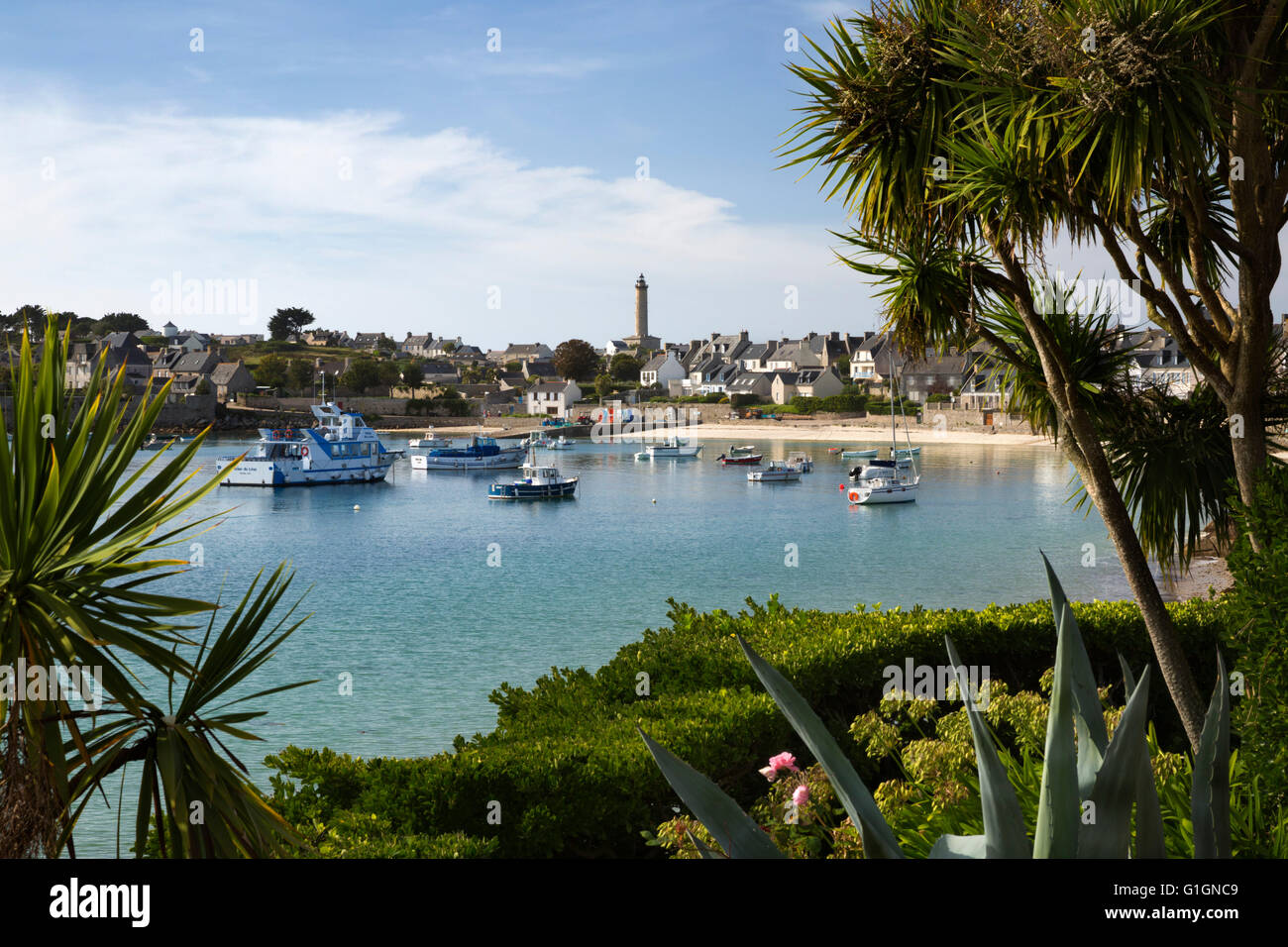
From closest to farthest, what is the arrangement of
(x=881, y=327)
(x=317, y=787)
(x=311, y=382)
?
(x=317, y=787)
(x=881, y=327)
(x=311, y=382)

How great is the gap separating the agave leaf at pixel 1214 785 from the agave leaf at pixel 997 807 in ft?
1.92

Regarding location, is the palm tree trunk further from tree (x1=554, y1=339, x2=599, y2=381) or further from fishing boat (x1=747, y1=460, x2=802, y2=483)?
tree (x1=554, y1=339, x2=599, y2=381)

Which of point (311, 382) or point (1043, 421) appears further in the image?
point (311, 382)

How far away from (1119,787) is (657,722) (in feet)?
16.5

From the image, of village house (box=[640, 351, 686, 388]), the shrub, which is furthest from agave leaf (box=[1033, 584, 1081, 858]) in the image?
village house (box=[640, 351, 686, 388])

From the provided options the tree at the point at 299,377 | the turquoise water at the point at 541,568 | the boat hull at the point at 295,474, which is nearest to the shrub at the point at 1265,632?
the turquoise water at the point at 541,568

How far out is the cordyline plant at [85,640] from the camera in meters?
3.47

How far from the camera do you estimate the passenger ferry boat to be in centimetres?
6806

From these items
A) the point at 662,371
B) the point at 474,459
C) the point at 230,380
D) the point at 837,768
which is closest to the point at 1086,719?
the point at 837,768
